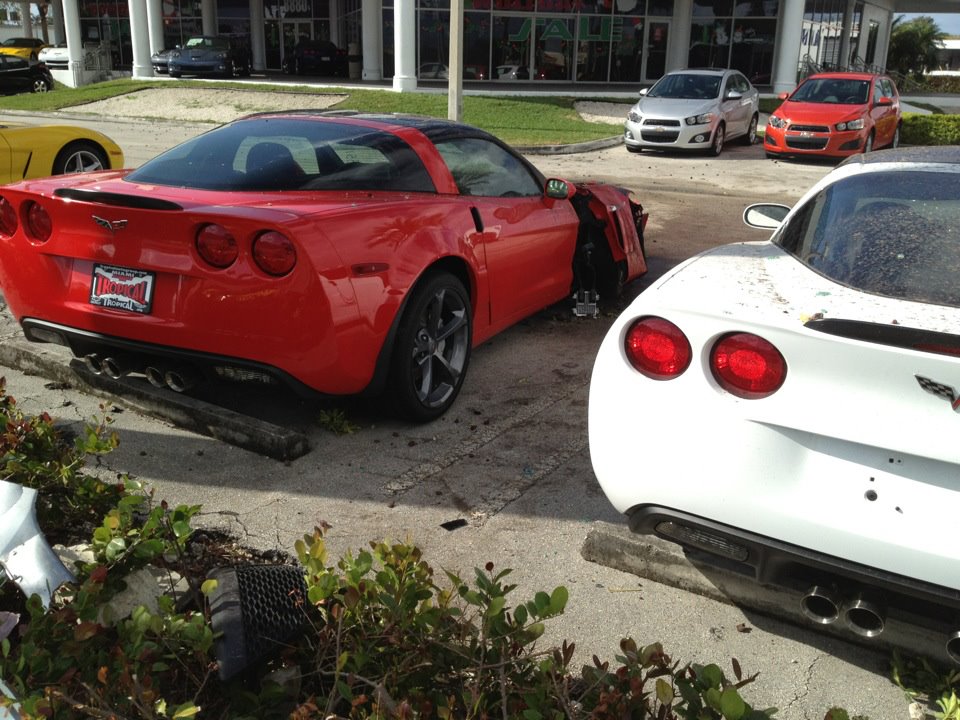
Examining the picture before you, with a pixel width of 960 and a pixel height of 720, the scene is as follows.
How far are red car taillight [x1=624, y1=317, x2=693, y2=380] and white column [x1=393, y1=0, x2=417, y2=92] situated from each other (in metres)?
26.2

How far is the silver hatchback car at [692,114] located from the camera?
1791cm

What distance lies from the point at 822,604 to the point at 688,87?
17.9 metres

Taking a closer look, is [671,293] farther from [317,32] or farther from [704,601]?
[317,32]

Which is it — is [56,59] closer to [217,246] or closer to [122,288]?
[122,288]

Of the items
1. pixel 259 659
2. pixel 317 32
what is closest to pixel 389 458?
pixel 259 659

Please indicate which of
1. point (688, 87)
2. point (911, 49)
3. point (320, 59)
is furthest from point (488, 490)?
point (911, 49)

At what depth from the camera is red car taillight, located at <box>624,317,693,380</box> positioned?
2.75 m

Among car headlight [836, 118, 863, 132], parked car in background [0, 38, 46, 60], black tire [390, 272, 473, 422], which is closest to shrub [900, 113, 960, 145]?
car headlight [836, 118, 863, 132]

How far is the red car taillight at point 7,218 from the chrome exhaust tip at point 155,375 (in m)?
0.98

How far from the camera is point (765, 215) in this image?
15.2ft

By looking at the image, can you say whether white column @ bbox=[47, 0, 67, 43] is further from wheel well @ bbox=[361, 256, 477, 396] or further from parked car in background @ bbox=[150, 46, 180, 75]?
wheel well @ bbox=[361, 256, 477, 396]

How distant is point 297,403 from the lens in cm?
490

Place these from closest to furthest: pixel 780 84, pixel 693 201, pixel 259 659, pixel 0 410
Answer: pixel 259 659 < pixel 0 410 < pixel 693 201 < pixel 780 84

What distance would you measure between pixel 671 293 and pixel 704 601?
1.13m
